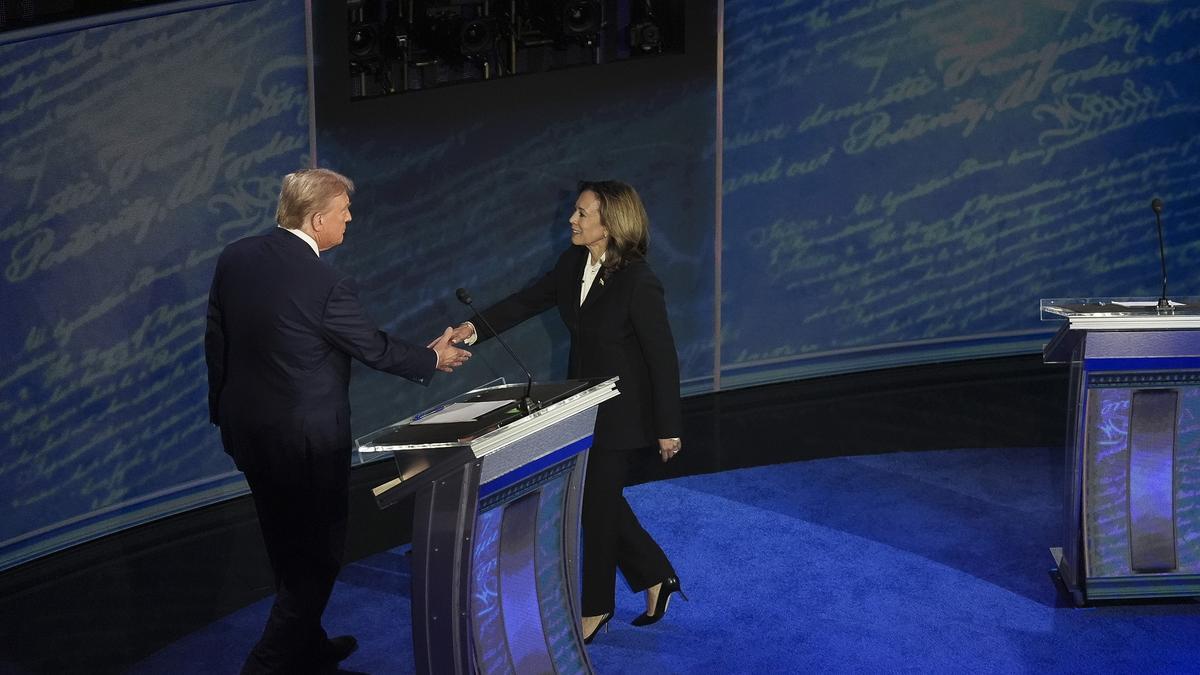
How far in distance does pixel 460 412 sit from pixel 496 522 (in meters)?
0.32

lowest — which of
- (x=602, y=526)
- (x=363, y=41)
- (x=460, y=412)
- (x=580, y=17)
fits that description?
(x=602, y=526)

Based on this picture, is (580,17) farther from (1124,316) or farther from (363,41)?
(1124,316)

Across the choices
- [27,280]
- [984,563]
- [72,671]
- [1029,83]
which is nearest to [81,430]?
[27,280]

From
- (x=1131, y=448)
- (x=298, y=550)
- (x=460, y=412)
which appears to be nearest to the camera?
(x=460, y=412)

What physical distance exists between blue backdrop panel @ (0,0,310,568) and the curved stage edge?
0.14 metres

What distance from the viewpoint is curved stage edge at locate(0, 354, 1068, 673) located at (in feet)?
14.8

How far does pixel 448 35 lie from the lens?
558 centimetres

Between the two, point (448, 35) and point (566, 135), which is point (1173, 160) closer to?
point (566, 135)

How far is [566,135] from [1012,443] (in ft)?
8.57

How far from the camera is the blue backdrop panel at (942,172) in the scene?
22.4ft

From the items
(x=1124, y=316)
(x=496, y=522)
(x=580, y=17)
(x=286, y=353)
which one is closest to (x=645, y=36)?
(x=580, y=17)

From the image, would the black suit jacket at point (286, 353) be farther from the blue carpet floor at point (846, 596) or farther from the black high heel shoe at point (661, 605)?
the black high heel shoe at point (661, 605)

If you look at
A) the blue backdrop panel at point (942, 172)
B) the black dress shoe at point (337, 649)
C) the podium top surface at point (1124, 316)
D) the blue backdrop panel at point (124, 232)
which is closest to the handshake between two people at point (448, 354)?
the black dress shoe at point (337, 649)

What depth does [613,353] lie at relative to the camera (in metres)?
4.33
